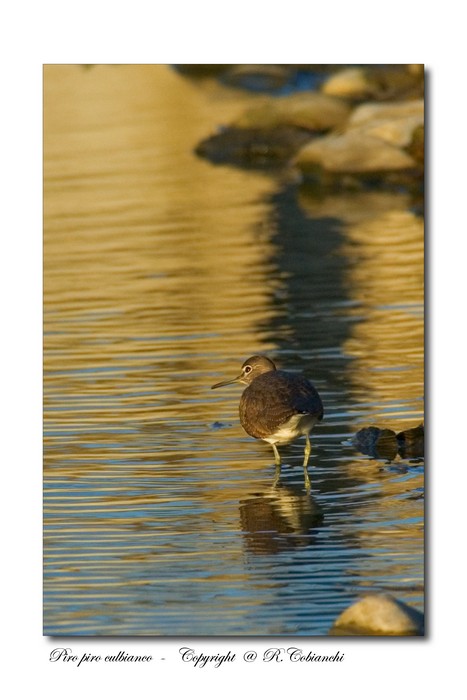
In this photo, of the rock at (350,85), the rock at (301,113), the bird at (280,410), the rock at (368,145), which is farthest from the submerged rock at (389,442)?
the rock at (301,113)

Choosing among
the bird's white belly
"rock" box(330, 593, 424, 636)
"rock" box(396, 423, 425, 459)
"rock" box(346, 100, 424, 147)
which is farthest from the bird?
"rock" box(346, 100, 424, 147)

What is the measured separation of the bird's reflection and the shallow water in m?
0.02

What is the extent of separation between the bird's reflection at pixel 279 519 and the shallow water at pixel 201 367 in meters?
0.02

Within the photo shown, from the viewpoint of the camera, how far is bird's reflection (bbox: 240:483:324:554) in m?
10.9

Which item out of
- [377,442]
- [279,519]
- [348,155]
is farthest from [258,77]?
[279,519]

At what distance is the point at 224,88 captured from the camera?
16.6 meters

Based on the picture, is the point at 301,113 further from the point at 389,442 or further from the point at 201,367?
the point at 389,442

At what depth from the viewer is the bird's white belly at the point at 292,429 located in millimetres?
11805

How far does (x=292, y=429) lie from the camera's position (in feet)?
38.9

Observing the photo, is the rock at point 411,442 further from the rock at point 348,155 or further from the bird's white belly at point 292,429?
the rock at point 348,155
